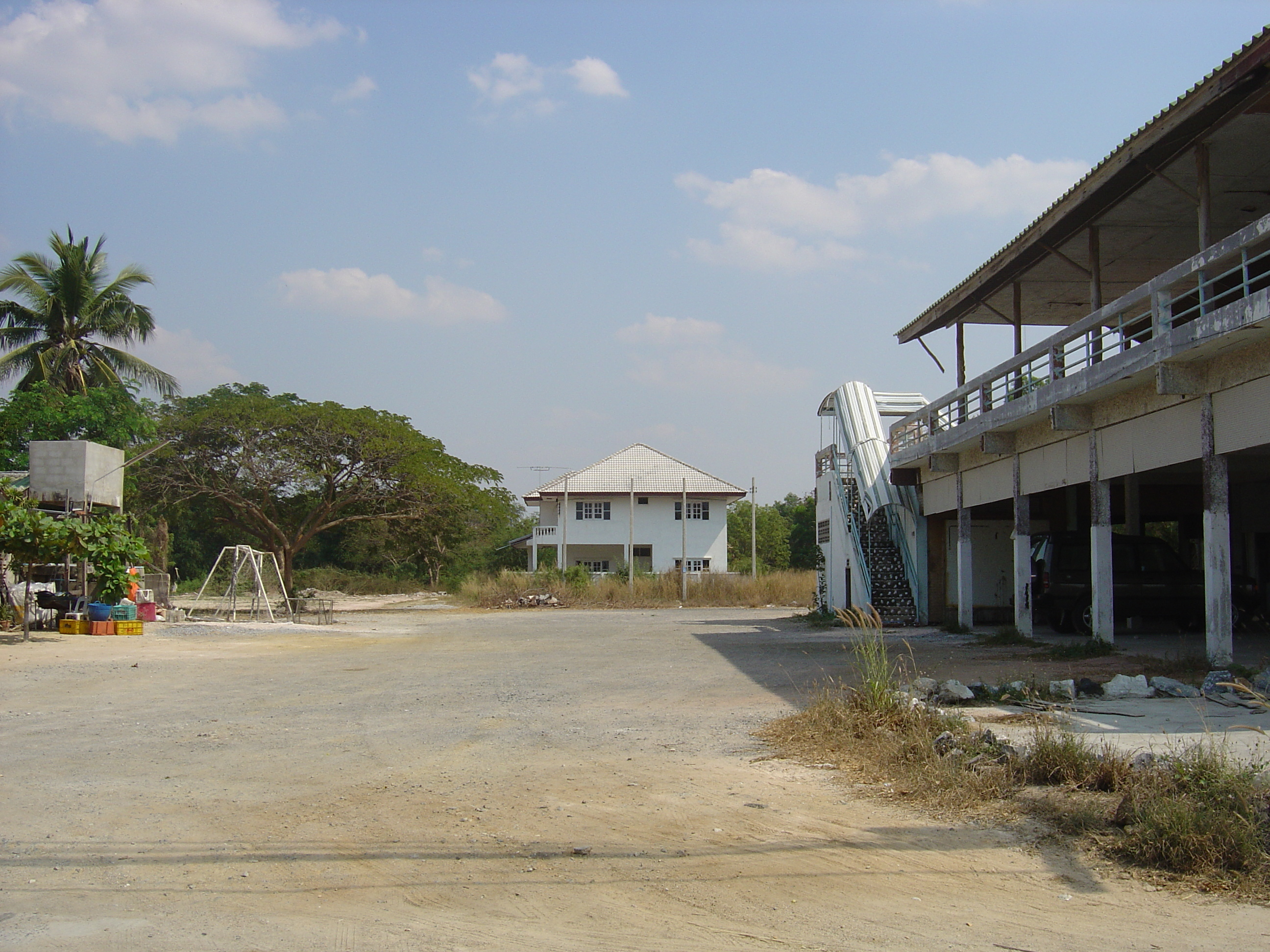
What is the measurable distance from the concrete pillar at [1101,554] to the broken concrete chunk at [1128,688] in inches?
216

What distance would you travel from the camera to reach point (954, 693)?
998 cm

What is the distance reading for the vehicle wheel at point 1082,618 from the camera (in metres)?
18.4

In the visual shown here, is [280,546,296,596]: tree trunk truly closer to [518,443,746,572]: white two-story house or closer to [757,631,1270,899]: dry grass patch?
[518,443,746,572]: white two-story house

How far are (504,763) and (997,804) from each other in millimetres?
3725

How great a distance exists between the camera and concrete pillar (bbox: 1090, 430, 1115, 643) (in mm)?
15383

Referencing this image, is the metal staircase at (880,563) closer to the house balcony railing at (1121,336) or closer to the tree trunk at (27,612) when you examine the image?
the house balcony railing at (1121,336)

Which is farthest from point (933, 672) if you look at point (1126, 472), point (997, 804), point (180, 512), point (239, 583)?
point (180, 512)

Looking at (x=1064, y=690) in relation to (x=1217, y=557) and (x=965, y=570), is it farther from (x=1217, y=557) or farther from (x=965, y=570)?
(x=965, y=570)

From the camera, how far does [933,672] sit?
44.6ft

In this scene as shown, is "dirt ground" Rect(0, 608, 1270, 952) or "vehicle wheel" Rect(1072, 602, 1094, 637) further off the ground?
"vehicle wheel" Rect(1072, 602, 1094, 637)

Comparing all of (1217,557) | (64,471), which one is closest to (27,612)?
(64,471)

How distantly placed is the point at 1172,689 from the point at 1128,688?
456 mm

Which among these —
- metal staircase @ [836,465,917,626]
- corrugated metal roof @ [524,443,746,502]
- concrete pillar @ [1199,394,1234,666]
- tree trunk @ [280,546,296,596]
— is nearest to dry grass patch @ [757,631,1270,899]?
concrete pillar @ [1199,394,1234,666]

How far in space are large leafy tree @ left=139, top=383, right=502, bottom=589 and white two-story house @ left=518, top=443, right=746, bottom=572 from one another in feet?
48.0
